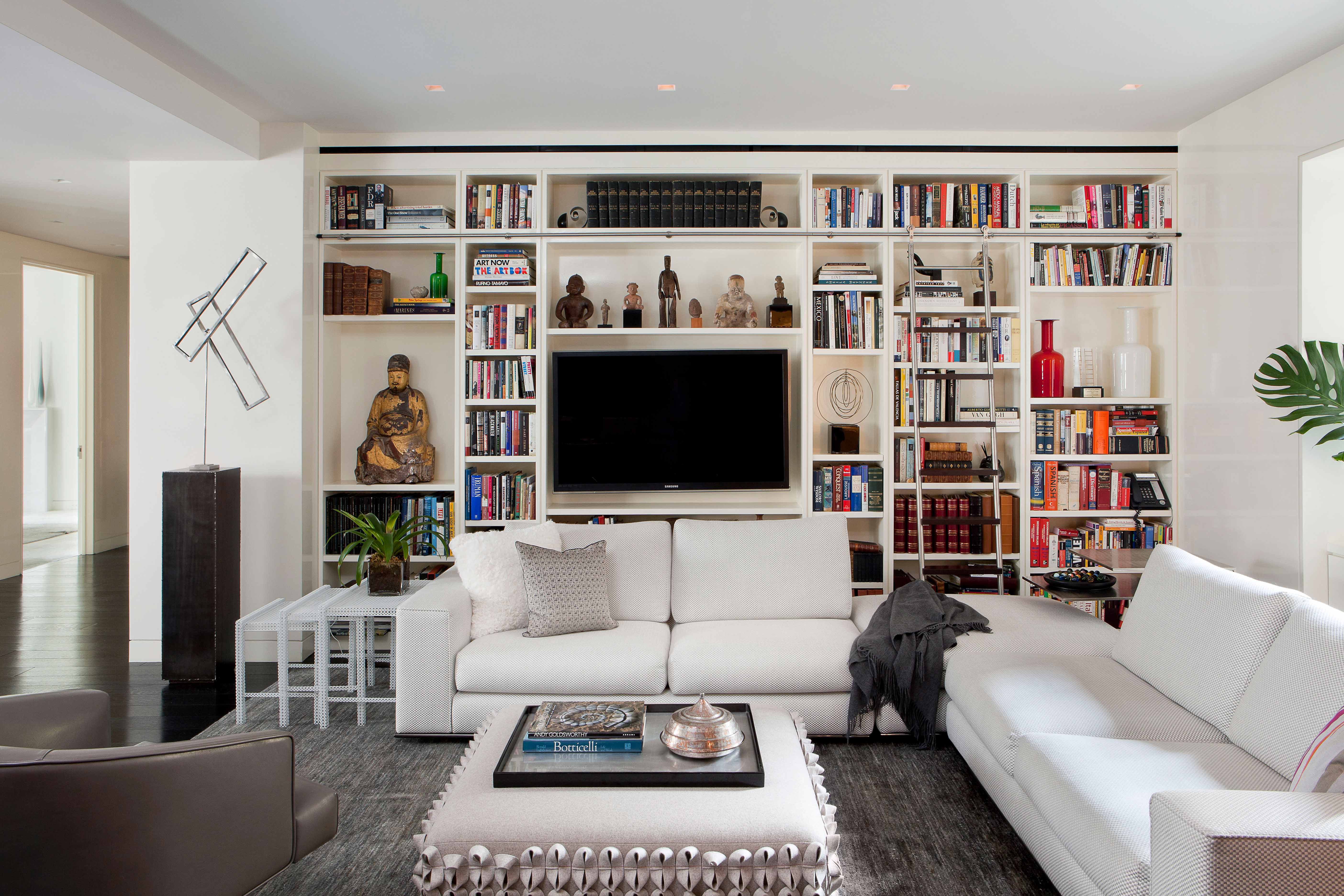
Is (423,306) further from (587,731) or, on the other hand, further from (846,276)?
(587,731)

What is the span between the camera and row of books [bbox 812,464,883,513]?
4363 mm

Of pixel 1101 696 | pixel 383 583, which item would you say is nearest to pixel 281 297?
pixel 383 583

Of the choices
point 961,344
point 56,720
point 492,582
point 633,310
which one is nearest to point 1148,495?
point 961,344

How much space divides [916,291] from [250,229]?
3522 millimetres

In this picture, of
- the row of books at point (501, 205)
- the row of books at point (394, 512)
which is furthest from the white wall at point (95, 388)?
the row of books at point (501, 205)

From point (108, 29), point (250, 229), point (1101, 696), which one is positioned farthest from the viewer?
point (250, 229)

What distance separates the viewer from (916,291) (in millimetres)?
4355

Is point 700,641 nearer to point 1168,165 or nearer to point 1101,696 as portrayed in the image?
point 1101,696

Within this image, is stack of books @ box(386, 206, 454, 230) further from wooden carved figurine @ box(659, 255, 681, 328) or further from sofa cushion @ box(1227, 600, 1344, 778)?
sofa cushion @ box(1227, 600, 1344, 778)

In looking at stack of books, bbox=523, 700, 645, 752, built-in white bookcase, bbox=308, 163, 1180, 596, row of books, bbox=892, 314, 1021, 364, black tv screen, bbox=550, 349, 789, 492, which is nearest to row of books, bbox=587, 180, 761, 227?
built-in white bookcase, bbox=308, 163, 1180, 596

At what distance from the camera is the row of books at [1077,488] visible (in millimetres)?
4375

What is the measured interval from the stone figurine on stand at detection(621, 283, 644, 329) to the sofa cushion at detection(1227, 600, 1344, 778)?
314cm

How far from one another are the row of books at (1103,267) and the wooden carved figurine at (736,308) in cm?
156

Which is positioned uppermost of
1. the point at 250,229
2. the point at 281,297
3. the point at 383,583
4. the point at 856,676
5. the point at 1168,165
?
the point at 1168,165
